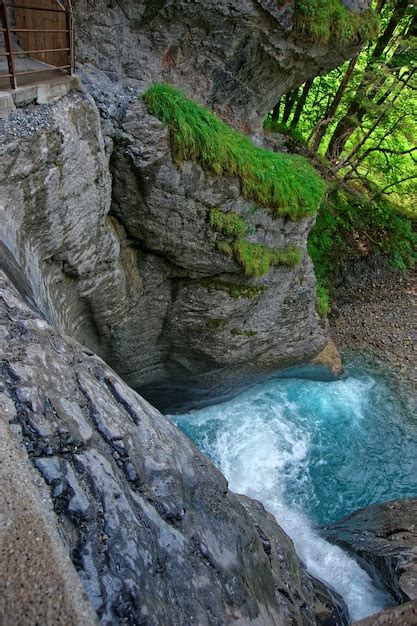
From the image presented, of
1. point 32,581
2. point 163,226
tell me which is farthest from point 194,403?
point 32,581

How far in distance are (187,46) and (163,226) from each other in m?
3.10

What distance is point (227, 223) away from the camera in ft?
24.0

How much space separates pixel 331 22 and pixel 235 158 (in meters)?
3.45

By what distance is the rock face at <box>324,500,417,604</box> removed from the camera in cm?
521

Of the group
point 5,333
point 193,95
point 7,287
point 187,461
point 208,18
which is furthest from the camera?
point 193,95

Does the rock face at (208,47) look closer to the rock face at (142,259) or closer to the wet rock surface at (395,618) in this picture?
the rock face at (142,259)

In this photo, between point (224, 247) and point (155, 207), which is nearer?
point (155, 207)

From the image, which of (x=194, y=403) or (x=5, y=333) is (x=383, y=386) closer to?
(x=194, y=403)

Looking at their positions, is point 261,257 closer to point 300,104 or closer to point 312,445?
point 312,445

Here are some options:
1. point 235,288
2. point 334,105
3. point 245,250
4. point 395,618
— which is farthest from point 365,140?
point 395,618

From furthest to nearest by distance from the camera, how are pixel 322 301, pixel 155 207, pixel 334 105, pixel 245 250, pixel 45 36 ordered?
pixel 334 105 → pixel 322 301 → pixel 245 250 → pixel 155 207 → pixel 45 36

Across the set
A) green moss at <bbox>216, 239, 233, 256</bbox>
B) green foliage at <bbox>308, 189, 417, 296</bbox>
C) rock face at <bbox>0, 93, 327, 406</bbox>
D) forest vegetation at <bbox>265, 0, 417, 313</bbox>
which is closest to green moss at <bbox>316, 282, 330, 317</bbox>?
forest vegetation at <bbox>265, 0, 417, 313</bbox>

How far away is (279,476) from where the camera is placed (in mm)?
8828

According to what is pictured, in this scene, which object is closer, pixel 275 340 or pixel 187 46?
pixel 187 46
